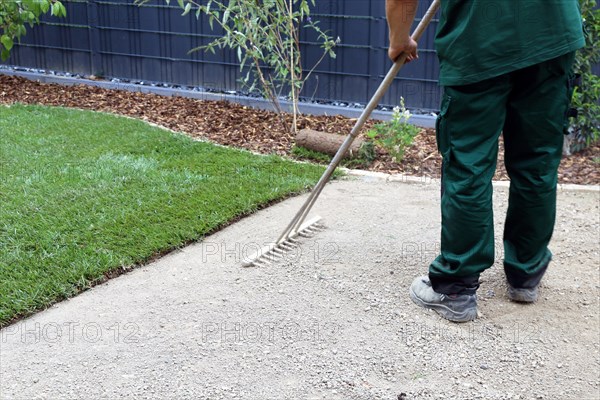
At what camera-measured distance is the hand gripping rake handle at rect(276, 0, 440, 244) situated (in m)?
3.63

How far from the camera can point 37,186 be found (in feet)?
17.7

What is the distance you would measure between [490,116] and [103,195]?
2.93 m

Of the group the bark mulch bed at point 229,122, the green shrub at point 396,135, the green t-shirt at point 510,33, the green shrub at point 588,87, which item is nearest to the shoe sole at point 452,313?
the green t-shirt at point 510,33

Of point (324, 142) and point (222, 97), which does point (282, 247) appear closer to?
point (324, 142)

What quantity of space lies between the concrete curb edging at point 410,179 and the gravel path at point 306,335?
1202 mm

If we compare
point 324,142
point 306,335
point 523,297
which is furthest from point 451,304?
point 324,142

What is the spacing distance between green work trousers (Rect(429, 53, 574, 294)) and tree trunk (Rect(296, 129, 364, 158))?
282 centimetres

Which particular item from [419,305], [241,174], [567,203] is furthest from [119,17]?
[419,305]

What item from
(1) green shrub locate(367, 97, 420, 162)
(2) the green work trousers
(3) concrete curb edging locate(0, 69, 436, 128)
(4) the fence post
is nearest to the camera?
(2) the green work trousers

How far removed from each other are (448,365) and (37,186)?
3.42 metres

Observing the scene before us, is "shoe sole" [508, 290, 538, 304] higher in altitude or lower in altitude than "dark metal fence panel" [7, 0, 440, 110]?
lower

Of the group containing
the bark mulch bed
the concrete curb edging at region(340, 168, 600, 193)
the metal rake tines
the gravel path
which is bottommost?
the gravel path

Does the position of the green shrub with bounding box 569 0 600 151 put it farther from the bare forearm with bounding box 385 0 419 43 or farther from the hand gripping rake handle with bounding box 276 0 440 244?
the bare forearm with bounding box 385 0 419 43

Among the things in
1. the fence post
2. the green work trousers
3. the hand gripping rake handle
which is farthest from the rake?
the fence post
